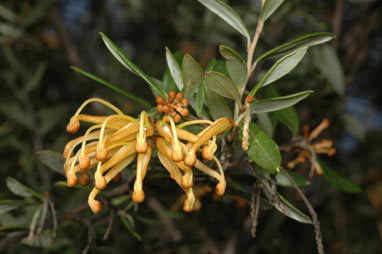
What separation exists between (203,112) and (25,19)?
110cm

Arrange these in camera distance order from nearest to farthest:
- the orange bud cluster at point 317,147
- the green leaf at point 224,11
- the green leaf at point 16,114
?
the green leaf at point 224,11, the orange bud cluster at point 317,147, the green leaf at point 16,114

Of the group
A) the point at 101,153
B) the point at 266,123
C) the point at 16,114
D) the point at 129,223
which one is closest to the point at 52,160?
the point at 129,223

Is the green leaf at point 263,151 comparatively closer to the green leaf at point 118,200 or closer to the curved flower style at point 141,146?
the curved flower style at point 141,146

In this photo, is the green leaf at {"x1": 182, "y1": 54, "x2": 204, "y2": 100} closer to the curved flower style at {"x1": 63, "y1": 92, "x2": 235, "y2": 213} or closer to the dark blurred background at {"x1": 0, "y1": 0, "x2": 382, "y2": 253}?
the curved flower style at {"x1": 63, "y1": 92, "x2": 235, "y2": 213}

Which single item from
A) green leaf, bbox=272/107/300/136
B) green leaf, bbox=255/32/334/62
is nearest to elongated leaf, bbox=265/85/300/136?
green leaf, bbox=272/107/300/136

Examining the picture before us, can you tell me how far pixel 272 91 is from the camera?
2.33 feet

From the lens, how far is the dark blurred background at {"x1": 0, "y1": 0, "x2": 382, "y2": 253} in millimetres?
1122

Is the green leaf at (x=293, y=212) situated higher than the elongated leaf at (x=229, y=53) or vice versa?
the elongated leaf at (x=229, y=53)

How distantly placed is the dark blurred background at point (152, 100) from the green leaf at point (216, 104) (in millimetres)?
347

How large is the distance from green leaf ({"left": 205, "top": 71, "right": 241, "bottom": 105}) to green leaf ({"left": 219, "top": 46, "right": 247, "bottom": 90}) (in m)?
0.03

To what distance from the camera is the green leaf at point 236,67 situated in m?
0.55

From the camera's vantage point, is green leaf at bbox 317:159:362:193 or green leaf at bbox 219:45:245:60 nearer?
green leaf at bbox 219:45:245:60

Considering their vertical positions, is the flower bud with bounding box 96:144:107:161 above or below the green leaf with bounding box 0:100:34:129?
above

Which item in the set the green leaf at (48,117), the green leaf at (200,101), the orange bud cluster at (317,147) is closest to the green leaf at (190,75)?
the green leaf at (200,101)
